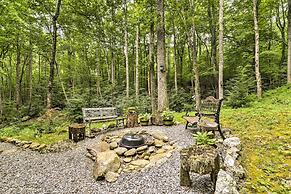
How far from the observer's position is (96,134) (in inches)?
238

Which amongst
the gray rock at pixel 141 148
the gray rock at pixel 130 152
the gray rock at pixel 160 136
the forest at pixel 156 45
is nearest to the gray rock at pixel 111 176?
the gray rock at pixel 130 152

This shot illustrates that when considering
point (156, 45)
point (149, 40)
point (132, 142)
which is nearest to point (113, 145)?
point (132, 142)

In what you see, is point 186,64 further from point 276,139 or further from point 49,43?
point 276,139

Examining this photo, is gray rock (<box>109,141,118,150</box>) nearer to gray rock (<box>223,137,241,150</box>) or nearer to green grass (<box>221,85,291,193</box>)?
gray rock (<box>223,137,241,150</box>)

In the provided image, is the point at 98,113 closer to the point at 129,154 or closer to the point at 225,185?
the point at 129,154

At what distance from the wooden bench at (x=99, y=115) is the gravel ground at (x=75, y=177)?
1.67m

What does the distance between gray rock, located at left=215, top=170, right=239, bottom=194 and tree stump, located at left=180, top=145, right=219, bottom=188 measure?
23 cm

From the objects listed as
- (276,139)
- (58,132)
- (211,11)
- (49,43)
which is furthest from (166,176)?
(211,11)

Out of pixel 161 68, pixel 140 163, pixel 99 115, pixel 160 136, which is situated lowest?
pixel 140 163

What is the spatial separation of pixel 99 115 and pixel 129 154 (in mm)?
3192

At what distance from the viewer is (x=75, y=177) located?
3600mm

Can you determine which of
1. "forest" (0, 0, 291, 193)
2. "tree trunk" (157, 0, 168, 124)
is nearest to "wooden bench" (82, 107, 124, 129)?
"forest" (0, 0, 291, 193)

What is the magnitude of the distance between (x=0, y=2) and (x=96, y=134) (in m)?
5.36

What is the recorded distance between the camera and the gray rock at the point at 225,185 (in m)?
1.98
